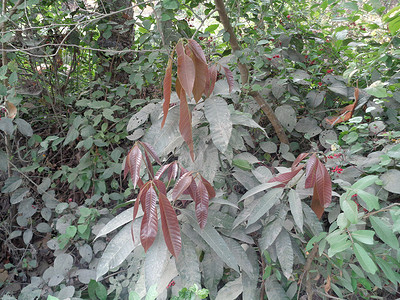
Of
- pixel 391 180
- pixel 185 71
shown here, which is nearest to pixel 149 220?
pixel 185 71

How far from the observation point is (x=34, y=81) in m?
2.40

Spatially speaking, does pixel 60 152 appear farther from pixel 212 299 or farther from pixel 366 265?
pixel 366 265

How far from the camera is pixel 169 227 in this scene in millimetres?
938

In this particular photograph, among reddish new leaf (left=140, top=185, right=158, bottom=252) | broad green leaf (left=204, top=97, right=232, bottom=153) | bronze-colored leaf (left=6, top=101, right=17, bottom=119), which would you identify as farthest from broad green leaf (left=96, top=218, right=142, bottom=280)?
bronze-colored leaf (left=6, top=101, right=17, bottom=119)

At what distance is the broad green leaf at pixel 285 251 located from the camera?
1.08 meters

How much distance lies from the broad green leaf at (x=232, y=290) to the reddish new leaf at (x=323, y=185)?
0.47m

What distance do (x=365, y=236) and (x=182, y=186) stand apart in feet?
1.69

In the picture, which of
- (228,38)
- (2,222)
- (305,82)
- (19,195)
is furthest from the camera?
(2,222)

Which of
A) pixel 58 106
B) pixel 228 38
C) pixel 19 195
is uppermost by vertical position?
pixel 228 38

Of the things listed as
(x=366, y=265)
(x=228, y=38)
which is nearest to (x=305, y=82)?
(x=228, y=38)

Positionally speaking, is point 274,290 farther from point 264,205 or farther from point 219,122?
point 219,122

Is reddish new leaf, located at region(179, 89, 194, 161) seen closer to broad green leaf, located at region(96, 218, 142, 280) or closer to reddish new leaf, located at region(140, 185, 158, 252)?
reddish new leaf, located at region(140, 185, 158, 252)

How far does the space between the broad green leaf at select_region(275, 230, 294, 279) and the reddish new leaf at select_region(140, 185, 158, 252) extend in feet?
1.52

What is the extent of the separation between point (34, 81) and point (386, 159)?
234 centimetres
